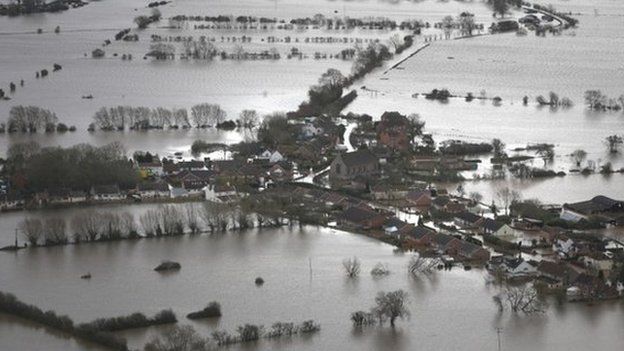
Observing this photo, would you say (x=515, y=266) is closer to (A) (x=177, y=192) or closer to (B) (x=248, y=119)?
(A) (x=177, y=192)

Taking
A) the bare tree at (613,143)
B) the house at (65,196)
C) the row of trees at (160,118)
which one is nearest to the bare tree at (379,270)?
the house at (65,196)

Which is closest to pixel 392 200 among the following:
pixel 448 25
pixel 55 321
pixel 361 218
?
pixel 361 218

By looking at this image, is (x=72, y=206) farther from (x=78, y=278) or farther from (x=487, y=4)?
(x=487, y=4)

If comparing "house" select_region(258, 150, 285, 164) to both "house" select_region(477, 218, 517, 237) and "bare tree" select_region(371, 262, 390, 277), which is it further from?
"bare tree" select_region(371, 262, 390, 277)

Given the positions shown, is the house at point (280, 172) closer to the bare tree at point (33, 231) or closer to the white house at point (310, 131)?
the white house at point (310, 131)

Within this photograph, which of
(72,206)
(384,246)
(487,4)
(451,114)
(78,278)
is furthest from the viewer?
(487,4)

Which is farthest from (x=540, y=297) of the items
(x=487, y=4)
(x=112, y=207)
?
(x=487, y=4)

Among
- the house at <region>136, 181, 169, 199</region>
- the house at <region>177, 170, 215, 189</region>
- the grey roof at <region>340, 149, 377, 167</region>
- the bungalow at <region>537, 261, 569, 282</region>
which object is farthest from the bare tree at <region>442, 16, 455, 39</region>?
the bungalow at <region>537, 261, 569, 282</region>
